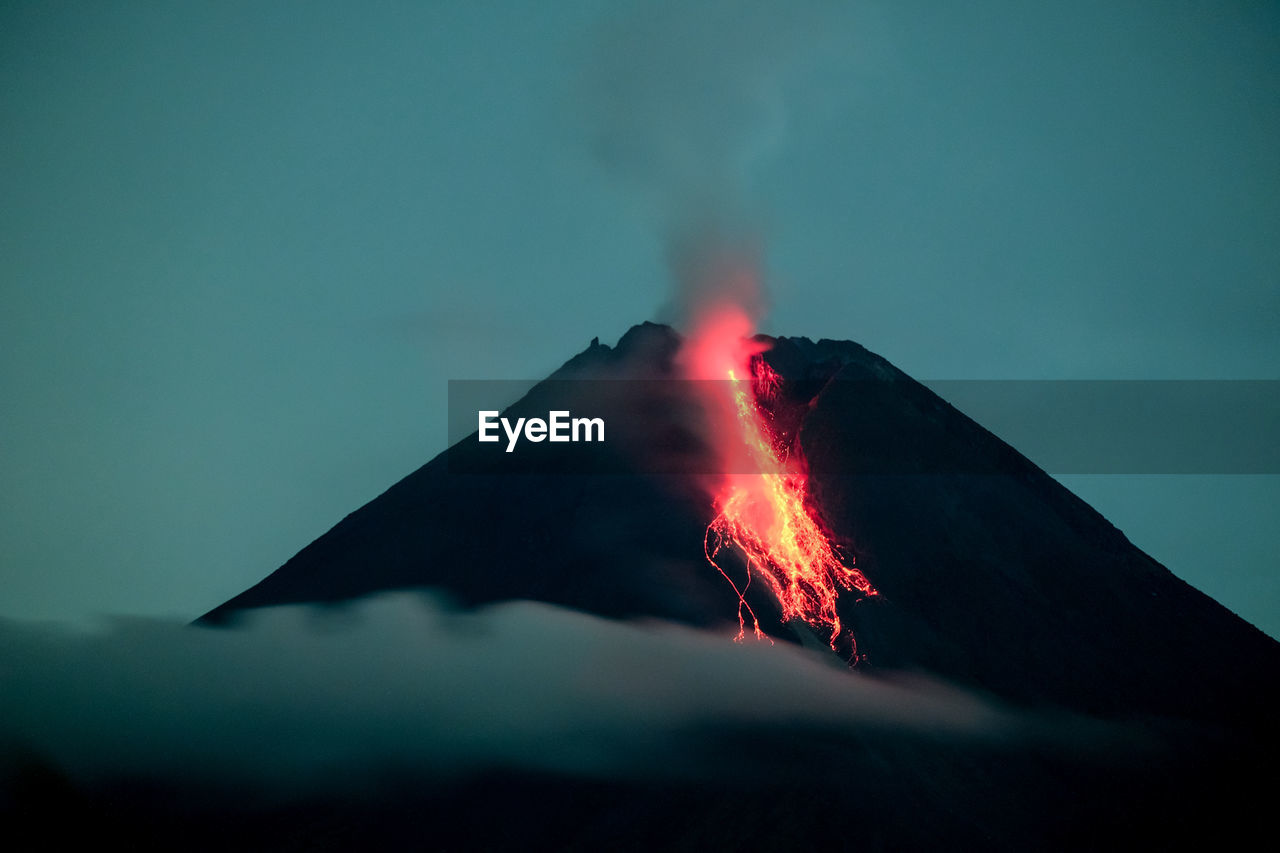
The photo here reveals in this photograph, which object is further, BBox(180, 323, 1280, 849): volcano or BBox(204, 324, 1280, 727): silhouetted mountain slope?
BBox(204, 324, 1280, 727): silhouetted mountain slope

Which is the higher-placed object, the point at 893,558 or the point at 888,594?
the point at 893,558

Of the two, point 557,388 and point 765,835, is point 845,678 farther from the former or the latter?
point 557,388

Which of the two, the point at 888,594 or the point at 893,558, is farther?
the point at 893,558

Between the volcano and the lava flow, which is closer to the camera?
the volcano
